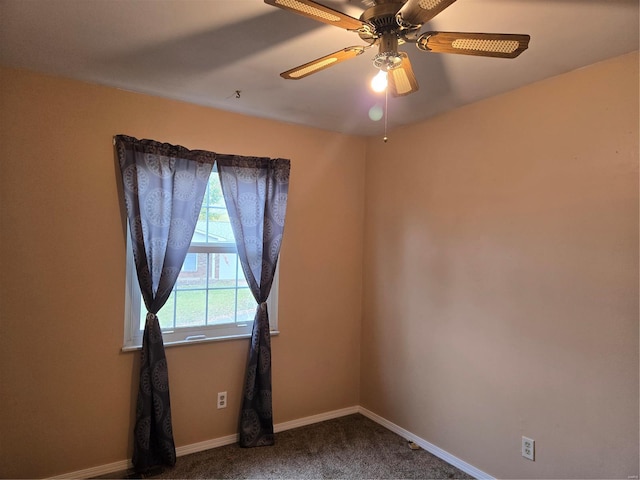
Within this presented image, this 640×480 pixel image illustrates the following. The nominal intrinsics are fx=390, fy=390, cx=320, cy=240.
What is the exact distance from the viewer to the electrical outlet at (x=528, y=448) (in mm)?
2195

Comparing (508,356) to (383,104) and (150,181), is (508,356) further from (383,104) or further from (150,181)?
(150,181)

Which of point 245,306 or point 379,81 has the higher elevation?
point 379,81

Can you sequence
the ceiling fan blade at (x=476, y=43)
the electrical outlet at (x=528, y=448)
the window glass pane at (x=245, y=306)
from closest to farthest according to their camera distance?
the ceiling fan blade at (x=476, y=43) → the electrical outlet at (x=528, y=448) → the window glass pane at (x=245, y=306)

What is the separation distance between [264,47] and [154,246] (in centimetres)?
142

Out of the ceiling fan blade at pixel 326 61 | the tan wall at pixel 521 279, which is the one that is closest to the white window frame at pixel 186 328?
the tan wall at pixel 521 279

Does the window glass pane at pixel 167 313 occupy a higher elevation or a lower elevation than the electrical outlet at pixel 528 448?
higher

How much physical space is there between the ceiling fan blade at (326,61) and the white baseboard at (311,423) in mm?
2511

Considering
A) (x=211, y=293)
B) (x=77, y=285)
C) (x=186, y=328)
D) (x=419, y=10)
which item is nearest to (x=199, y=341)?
(x=186, y=328)

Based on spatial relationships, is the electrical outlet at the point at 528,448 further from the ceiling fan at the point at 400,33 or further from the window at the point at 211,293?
the ceiling fan at the point at 400,33

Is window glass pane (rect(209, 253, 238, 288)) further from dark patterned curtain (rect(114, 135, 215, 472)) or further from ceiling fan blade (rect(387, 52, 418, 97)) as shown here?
ceiling fan blade (rect(387, 52, 418, 97))

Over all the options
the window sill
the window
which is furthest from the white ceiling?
the window sill

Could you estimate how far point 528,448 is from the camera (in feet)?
7.27

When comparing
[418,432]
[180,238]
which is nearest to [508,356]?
[418,432]

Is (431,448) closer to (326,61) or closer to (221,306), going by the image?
(221,306)
